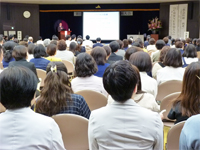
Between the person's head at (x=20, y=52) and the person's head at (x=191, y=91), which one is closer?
the person's head at (x=191, y=91)

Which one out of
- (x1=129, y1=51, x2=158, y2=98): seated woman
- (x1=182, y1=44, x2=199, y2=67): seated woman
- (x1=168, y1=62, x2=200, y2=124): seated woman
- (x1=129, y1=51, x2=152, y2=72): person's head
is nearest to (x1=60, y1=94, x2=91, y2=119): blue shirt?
(x1=168, y1=62, x2=200, y2=124): seated woman

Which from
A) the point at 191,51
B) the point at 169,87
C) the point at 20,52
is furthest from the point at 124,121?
the point at 191,51

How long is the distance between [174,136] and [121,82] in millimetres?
777

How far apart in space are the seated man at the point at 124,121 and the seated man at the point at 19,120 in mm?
303

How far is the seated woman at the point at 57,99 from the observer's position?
2158 mm

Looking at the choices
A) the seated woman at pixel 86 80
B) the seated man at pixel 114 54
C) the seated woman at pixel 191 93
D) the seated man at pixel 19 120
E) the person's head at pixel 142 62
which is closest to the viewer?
the seated man at pixel 19 120

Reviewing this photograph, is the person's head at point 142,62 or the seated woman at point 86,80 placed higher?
the person's head at point 142,62

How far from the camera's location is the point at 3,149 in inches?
55.4

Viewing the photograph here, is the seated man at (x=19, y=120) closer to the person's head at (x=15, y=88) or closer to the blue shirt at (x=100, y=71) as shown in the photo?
the person's head at (x=15, y=88)

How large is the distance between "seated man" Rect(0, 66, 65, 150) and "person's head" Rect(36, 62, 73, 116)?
2.34 ft

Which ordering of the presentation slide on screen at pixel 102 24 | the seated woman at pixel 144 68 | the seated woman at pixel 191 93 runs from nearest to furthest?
the seated woman at pixel 191 93, the seated woman at pixel 144 68, the presentation slide on screen at pixel 102 24

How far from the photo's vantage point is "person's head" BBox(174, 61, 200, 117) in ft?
6.77

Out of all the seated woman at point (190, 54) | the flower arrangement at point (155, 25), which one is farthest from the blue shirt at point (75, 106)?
the flower arrangement at point (155, 25)

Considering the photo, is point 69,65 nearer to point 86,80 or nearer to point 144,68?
point 86,80
